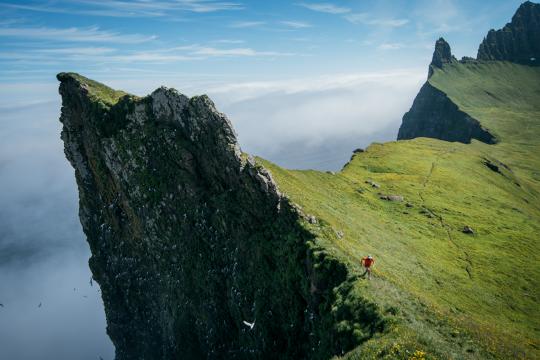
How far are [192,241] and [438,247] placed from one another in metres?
47.2

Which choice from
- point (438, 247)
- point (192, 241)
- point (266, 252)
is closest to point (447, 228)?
point (438, 247)

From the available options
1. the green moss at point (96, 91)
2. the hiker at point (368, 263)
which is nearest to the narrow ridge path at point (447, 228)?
the hiker at point (368, 263)

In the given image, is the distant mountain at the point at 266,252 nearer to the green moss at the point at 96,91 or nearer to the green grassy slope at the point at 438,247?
the green grassy slope at the point at 438,247

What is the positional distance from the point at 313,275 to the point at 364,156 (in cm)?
10586

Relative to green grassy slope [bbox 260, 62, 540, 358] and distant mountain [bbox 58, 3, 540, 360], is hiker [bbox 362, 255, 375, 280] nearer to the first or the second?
distant mountain [bbox 58, 3, 540, 360]

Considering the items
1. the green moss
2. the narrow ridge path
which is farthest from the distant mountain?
the narrow ridge path

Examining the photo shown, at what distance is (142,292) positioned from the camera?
80500 mm

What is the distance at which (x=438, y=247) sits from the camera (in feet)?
232

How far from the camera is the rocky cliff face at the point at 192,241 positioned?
45938 mm

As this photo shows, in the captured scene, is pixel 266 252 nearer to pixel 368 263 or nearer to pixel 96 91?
pixel 368 263

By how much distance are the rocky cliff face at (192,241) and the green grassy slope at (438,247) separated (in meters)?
5.12

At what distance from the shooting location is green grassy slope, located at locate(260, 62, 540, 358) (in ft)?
97.8

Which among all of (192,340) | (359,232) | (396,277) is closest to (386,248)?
(359,232)

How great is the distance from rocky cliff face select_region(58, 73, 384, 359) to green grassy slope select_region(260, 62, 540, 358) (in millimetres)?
5125
